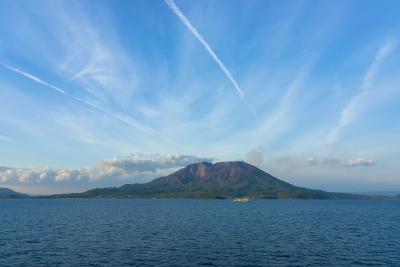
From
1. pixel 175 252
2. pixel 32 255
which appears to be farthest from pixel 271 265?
pixel 32 255

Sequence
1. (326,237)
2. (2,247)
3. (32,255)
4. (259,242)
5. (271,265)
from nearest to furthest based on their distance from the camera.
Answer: (271,265)
(32,255)
(2,247)
(259,242)
(326,237)

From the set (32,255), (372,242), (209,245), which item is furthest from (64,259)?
(372,242)

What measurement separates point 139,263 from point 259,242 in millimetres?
46322

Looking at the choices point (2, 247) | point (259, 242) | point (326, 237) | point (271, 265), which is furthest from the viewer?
point (326, 237)

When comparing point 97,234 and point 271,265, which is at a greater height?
point 97,234

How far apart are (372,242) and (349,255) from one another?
3012cm

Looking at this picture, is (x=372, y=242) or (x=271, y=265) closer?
(x=271, y=265)

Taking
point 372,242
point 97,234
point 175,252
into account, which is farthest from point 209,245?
point 372,242

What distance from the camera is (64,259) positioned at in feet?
282

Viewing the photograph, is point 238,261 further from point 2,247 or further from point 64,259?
point 2,247

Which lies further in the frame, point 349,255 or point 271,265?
point 349,255

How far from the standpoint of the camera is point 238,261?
85250mm

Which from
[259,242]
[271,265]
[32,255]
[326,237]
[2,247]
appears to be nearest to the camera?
[271,265]

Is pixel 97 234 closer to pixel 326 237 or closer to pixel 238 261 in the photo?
pixel 238 261
